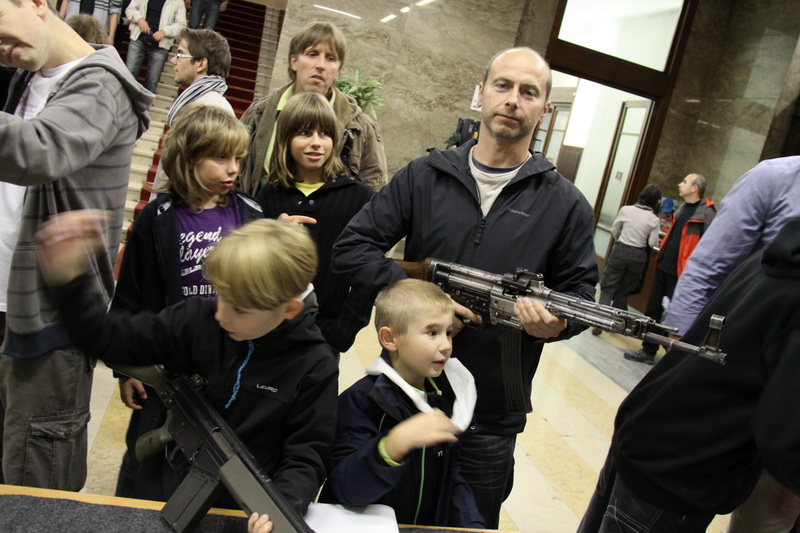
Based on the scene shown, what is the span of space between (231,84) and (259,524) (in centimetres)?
882

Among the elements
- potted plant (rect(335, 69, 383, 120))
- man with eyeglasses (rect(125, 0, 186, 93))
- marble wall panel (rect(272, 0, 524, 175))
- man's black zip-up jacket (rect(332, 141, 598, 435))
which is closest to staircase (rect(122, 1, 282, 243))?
man with eyeglasses (rect(125, 0, 186, 93))

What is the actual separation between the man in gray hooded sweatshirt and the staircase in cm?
330

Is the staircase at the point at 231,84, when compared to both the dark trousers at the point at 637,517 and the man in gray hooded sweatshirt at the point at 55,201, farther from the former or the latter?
the dark trousers at the point at 637,517

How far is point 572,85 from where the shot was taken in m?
11.2

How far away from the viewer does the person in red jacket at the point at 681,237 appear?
5.27 meters

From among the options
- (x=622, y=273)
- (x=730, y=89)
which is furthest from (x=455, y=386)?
(x=730, y=89)

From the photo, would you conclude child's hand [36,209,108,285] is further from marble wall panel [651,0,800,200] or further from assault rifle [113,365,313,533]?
marble wall panel [651,0,800,200]

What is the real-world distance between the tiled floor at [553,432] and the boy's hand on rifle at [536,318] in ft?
4.98

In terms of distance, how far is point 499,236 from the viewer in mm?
1645

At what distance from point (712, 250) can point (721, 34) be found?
692cm

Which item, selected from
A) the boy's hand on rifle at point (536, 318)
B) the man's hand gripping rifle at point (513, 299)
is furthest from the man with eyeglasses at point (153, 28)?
the boy's hand on rifle at point (536, 318)

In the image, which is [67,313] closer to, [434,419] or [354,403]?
[354,403]

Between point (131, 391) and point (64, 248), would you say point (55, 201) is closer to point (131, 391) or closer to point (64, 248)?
point (64, 248)

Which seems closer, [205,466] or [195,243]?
[205,466]
